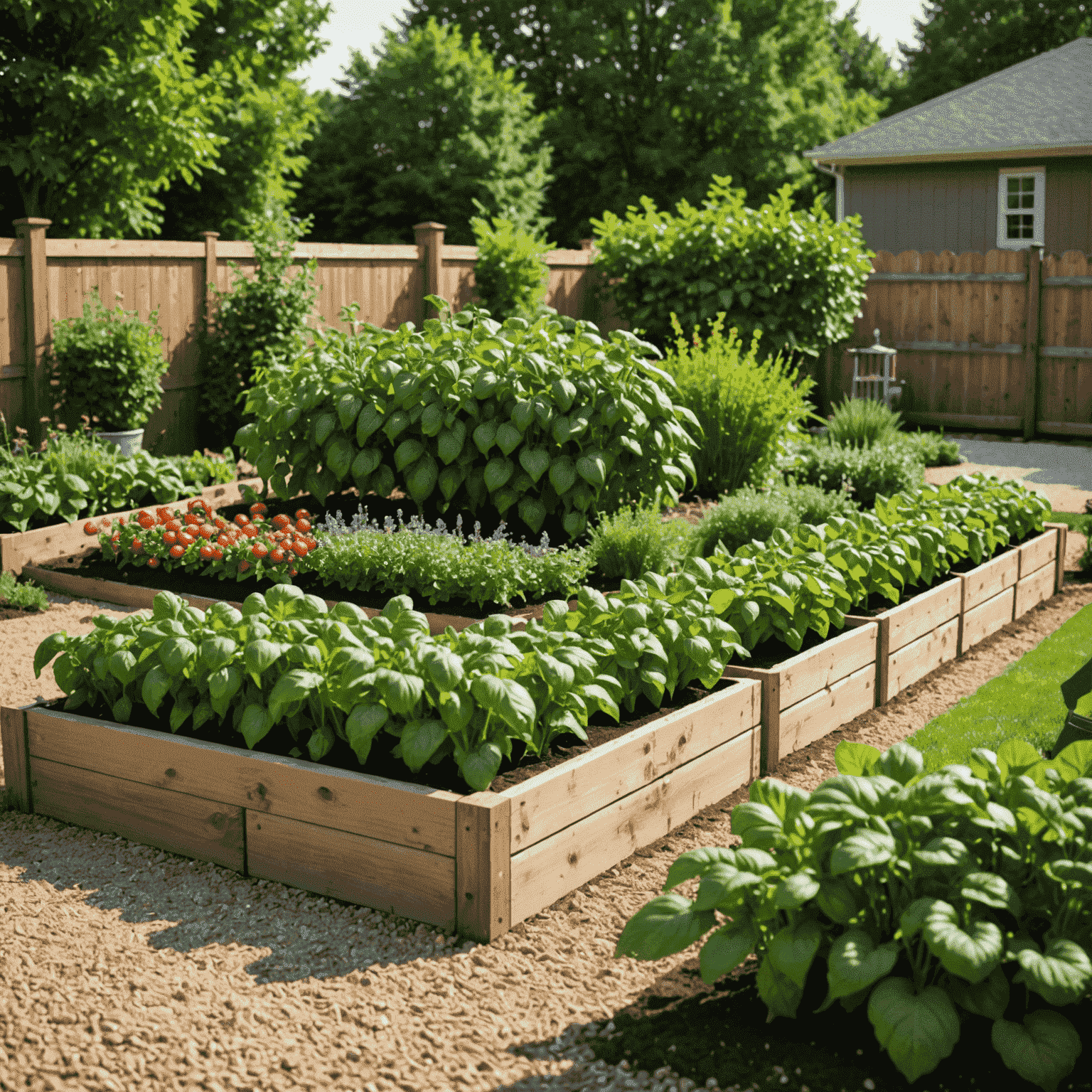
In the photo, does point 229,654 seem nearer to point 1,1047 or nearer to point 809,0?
point 1,1047

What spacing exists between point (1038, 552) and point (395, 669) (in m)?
4.55

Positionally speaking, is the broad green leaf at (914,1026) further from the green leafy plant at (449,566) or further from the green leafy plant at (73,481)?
the green leafy plant at (73,481)

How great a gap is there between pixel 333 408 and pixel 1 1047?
4710 mm

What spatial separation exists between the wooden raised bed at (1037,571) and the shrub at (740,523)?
1.20m

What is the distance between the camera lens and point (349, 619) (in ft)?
13.1

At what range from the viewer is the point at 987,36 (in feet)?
117

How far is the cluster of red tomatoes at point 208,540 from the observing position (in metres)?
6.45

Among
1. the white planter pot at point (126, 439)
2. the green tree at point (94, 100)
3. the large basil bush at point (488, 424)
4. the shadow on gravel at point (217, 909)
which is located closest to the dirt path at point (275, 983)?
the shadow on gravel at point (217, 909)

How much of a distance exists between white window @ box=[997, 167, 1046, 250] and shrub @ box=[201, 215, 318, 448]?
12.7 meters

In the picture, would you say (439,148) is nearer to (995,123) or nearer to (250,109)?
(250,109)

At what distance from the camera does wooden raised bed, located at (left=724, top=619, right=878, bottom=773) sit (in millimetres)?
4379

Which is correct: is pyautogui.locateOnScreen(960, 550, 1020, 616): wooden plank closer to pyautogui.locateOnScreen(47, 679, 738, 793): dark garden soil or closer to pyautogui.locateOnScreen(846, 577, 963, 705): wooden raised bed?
pyautogui.locateOnScreen(846, 577, 963, 705): wooden raised bed

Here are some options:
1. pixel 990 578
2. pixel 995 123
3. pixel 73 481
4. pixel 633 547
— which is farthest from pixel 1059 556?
pixel 995 123

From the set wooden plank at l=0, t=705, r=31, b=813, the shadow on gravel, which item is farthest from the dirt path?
wooden plank at l=0, t=705, r=31, b=813
